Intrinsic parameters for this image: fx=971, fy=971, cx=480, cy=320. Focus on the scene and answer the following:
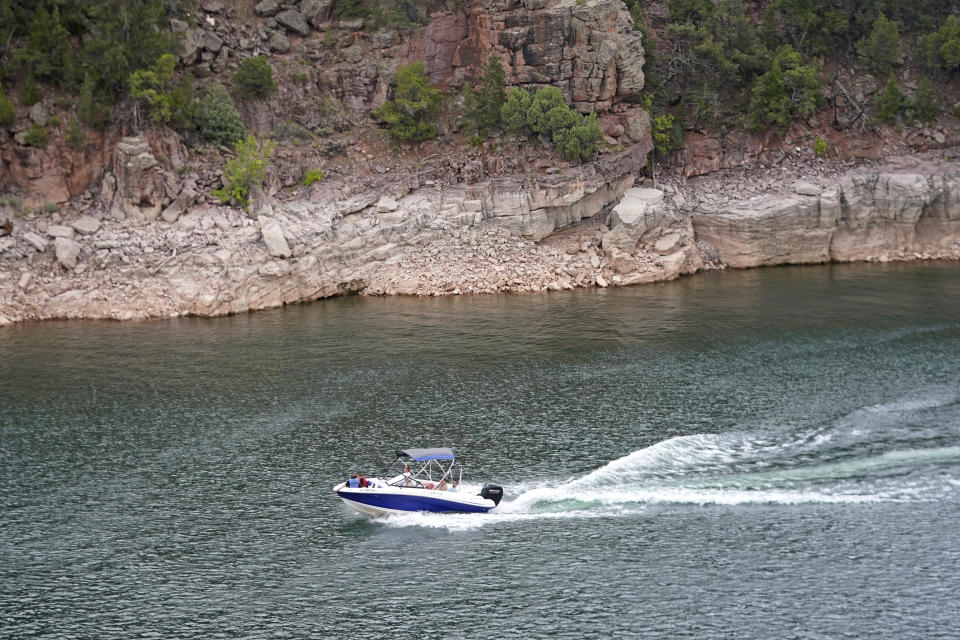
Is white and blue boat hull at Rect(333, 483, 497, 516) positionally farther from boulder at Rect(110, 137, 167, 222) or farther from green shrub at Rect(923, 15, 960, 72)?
green shrub at Rect(923, 15, 960, 72)

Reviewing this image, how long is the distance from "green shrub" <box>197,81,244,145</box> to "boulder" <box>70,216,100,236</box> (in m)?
13.2

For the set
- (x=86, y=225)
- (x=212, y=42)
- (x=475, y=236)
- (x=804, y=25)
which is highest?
(x=804, y=25)

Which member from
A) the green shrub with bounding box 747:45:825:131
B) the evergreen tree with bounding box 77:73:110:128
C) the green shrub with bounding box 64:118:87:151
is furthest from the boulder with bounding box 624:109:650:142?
the green shrub with bounding box 64:118:87:151

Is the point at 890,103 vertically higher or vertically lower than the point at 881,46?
lower

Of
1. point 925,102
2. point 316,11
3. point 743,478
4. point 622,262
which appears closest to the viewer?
point 743,478

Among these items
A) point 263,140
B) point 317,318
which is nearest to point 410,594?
point 317,318

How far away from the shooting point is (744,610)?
30.7m

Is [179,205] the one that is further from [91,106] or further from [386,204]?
[386,204]

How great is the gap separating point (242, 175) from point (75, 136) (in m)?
13.6

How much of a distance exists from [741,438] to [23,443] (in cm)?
3459

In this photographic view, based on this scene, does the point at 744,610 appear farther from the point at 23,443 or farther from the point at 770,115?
the point at 770,115

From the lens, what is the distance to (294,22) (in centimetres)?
9694

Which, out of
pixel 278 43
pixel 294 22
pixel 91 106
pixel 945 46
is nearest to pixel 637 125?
pixel 945 46

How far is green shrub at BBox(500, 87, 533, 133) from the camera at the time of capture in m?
86.5
